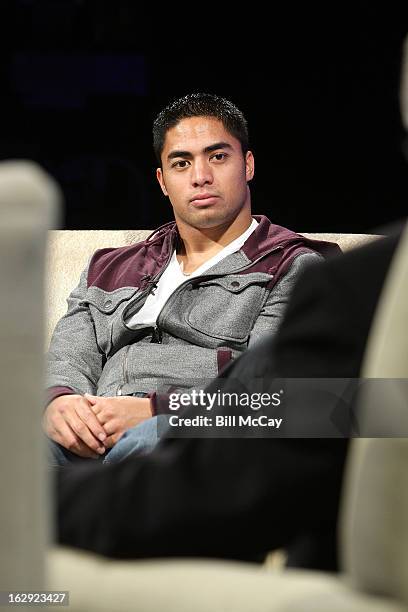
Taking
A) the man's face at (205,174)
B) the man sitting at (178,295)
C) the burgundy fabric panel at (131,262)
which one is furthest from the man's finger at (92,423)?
the man's face at (205,174)

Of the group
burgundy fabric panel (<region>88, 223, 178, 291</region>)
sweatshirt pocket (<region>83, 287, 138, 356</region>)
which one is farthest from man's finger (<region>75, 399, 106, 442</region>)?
burgundy fabric panel (<region>88, 223, 178, 291</region>)

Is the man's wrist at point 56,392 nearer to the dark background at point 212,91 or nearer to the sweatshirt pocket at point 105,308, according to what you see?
the sweatshirt pocket at point 105,308

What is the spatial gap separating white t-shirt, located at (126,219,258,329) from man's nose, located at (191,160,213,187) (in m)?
0.15

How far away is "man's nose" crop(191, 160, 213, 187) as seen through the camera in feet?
7.95

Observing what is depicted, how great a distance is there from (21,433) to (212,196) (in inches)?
73.8

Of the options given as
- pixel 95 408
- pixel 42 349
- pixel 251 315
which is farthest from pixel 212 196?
pixel 42 349

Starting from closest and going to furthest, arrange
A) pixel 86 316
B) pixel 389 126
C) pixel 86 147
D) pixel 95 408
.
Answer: pixel 95 408 < pixel 86 316 < pixel 389 126 < pixel 86 147

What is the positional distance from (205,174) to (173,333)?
0.43 metres

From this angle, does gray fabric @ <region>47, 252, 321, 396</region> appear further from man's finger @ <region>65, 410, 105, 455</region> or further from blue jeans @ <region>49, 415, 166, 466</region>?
blue jeans @ <region>49, 415, 166, 466</region>

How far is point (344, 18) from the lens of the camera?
3.40m

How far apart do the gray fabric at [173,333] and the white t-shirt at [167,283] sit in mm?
27

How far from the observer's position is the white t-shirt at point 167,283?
2266mm

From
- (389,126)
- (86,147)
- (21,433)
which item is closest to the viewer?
(21,433)

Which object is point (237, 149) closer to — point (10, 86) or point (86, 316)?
point (86, 316)
